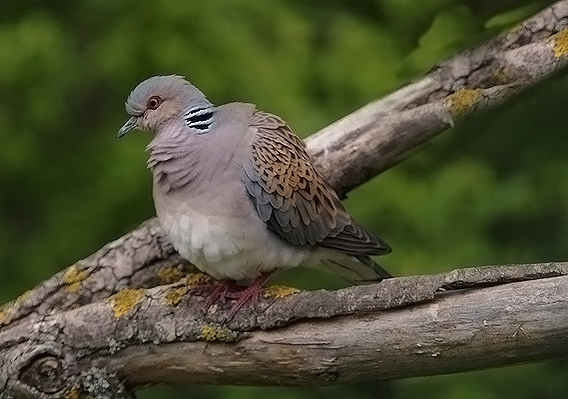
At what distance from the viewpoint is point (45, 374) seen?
2.63m

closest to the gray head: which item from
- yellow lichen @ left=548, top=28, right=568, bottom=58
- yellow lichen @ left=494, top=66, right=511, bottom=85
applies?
yellow lichen @ left=494, top=66, right=511, bottom=85

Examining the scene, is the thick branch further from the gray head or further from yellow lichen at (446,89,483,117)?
yellow lichen at (446,89,483,117)

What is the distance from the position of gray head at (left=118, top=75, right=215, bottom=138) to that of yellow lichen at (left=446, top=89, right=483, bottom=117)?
2.68 ft

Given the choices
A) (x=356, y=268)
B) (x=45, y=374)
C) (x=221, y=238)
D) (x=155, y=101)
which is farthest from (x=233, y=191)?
(x=45, y=374)

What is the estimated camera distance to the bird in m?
2.51

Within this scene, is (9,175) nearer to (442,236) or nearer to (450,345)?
(442,236)

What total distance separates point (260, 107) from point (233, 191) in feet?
4.56

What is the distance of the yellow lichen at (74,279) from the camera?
2.85 m

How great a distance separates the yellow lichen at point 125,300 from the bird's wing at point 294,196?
0.44 metres

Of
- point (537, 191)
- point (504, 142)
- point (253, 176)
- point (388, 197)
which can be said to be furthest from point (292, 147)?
point (537, 191)

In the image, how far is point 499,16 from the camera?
236 centimetres

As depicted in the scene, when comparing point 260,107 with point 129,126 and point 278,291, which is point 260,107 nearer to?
point 129,126

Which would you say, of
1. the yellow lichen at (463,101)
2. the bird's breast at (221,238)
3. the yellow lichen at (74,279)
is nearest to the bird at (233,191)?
the bird's breast at (221,238)

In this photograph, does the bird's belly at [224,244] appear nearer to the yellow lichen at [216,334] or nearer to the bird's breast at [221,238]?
the bird's breast at [221,238]
